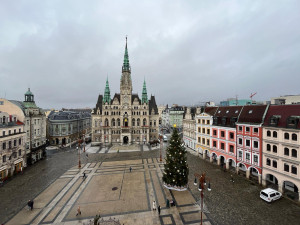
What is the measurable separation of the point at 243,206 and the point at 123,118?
5525 centimetres

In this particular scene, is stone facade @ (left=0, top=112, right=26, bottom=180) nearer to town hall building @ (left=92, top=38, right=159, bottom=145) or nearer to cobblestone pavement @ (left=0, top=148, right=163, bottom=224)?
cobblestone pavement @ (left=0, top=148, right=163, bottom=224)

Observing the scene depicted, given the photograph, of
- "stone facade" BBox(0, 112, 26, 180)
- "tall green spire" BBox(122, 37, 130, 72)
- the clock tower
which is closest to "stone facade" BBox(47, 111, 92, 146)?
"stone facade" BBox(0, 112, 26, 180)

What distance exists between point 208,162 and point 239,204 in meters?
18.7

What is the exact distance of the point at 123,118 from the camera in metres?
68.6

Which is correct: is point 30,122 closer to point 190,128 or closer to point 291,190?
point 190,128

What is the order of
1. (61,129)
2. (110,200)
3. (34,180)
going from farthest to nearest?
(61,129) < (34,180) < (110,200)

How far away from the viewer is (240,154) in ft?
107

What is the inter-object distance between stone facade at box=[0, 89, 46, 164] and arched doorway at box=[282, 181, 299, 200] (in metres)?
59.9

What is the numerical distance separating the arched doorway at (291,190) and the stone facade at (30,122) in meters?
59.9

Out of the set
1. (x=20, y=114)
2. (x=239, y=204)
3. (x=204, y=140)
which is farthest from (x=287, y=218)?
(x=20, y=114)

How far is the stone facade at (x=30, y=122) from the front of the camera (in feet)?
126

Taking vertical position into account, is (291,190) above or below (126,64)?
below

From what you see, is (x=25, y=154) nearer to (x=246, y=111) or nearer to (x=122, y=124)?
(x=122, y=124)

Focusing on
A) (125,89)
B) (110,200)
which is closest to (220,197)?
(110,200)
